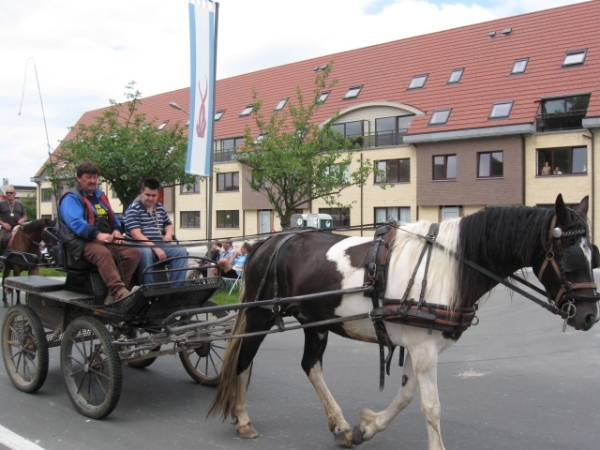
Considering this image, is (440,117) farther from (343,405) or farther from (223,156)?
(343,405)

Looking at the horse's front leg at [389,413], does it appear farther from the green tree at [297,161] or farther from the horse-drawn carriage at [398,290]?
the green tree at [297,161]

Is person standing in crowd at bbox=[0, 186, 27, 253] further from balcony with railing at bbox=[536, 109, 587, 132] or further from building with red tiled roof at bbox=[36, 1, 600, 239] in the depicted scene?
balcony with railing at bbox=[536, 109, 587, 132]

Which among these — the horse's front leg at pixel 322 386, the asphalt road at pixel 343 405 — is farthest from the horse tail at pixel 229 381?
the horse's front leg at pixel 322 386

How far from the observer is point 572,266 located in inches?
150

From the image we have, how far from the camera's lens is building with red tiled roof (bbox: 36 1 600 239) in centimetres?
2583

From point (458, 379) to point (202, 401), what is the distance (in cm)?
284

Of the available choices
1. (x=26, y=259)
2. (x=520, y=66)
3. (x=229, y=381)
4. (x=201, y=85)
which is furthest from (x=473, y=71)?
(x=229, y=381)

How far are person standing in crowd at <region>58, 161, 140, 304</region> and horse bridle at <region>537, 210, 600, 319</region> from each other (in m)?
3.53

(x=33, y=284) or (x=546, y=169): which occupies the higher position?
(x=546, y=169)

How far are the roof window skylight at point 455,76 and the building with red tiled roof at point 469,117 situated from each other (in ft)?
0.20

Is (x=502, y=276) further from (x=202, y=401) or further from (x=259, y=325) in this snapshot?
(x=202, y=401)

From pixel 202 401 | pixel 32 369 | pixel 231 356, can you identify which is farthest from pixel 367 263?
pixel 32 369

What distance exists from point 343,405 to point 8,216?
361 inches

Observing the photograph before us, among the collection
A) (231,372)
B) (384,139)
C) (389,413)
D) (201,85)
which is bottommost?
(389,413)
